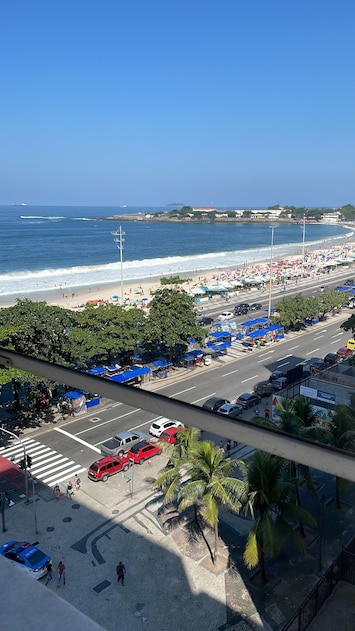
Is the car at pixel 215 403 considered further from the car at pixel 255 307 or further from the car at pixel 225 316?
the car at pixel 255 307

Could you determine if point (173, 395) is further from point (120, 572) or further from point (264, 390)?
point (120, 572)

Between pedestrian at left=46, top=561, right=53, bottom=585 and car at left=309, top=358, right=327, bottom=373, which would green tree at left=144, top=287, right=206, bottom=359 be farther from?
pedestrian at left=46, top=561, right=53, bottom=585

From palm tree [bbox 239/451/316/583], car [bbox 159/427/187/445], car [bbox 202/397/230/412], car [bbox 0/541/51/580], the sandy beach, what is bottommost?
the sandy beach

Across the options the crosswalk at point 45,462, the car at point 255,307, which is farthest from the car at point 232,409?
the car at point 255,307

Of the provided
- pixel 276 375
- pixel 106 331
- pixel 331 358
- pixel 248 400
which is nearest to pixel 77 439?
pixel 106 331

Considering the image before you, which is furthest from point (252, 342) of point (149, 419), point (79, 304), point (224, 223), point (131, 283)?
point (224, 223)

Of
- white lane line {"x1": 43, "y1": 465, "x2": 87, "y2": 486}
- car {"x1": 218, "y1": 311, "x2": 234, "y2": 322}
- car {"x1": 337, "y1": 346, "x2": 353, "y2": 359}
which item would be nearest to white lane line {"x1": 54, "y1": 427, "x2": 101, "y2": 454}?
white lane line {"x1": 43, "y1": 465, "x2": 87, "y2": 486}

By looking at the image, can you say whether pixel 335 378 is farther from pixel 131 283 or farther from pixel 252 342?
pixel 131 283
